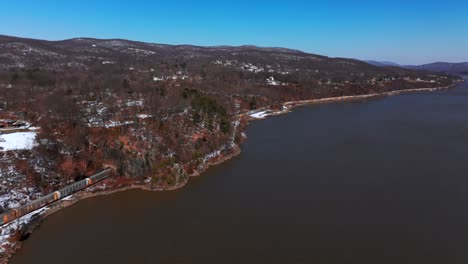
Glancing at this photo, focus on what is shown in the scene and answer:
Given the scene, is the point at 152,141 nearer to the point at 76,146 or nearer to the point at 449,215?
the point at 76,146

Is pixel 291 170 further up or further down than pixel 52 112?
further down

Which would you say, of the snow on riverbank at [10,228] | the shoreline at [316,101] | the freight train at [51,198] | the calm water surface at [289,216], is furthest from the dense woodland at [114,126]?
the snow on riverbank at [10,228]

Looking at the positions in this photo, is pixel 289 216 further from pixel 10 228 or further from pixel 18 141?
pixel 18 141

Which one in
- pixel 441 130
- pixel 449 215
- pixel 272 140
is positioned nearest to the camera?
pixel 449 215

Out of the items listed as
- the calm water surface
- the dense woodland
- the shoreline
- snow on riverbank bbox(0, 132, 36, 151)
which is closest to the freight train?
the dense woodland

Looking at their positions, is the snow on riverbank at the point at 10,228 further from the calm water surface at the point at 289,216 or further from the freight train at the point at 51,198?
the calm water surface at the point at 289,216

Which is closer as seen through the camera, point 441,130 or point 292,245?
→ point 292,245

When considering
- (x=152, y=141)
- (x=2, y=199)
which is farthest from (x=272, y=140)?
(x=2, y=199)
